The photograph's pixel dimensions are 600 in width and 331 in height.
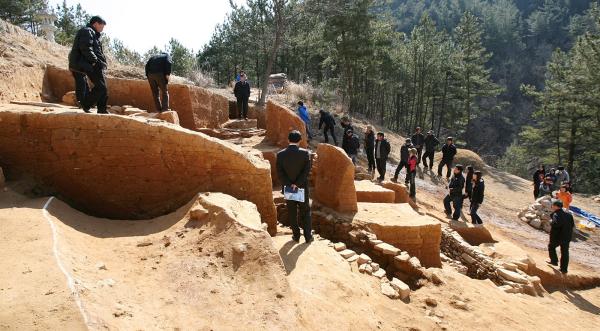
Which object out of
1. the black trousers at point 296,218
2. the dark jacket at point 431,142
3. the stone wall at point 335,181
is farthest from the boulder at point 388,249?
the dark jacket at point 431,142

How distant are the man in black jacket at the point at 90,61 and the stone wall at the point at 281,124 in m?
4.24

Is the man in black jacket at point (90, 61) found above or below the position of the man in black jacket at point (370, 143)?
above

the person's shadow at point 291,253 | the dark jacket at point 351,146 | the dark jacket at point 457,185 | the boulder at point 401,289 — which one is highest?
the dark jacket at point 351,146

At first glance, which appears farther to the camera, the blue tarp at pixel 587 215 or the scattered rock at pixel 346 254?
the blue tarp at pixel 587 215

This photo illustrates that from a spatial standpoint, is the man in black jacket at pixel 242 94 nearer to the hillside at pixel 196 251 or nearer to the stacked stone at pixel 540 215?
the hillside at pixel 196 251

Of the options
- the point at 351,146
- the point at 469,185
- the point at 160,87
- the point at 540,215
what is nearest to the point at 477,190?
the point at 469,185

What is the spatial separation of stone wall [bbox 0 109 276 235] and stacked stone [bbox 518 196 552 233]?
10.8 m

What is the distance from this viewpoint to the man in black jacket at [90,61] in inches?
215

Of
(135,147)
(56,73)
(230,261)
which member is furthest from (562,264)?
(56,73)

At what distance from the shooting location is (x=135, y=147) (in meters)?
5.09

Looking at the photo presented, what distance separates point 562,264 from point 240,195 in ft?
24.4

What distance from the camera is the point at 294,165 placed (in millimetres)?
5348

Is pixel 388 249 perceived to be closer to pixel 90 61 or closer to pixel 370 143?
pixel 90 61

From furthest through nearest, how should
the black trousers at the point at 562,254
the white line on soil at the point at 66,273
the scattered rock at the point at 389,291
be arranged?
the black trousers at the point at 562,254, the scattered rock at the point at 389,291, the white line on soil at the point at 66,273
